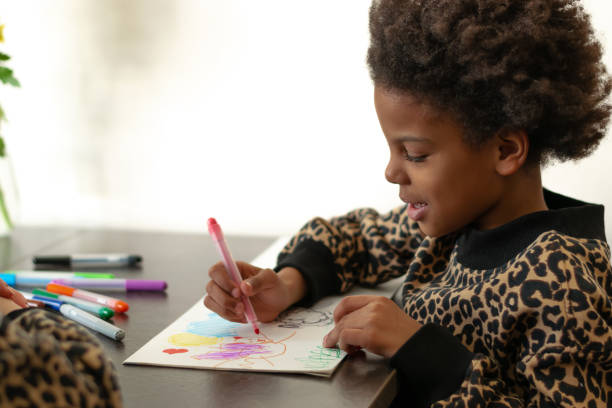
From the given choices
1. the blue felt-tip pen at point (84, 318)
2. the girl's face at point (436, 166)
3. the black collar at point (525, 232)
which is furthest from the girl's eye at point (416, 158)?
the blue felt-tip pen at point (84, 318)

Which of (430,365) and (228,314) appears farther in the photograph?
(228,314)

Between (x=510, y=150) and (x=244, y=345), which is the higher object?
(x=510, y=150)

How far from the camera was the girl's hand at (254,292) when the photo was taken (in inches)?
31.3

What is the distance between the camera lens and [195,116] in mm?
1283

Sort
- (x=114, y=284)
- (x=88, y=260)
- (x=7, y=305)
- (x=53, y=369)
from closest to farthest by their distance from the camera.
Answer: (x=53, y=369) → (x=7, y=305) → (x=114, y=284) → (x=88, y=260)

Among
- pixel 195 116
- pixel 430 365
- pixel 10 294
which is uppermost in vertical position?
pixel 195 116

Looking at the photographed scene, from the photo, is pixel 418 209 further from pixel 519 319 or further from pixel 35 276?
pixel 35 276

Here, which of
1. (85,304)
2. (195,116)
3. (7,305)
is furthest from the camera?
(195,116)

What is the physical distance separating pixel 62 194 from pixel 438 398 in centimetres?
95

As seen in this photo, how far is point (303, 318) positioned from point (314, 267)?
0.10 meters

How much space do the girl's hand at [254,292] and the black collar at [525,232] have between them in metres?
0.21

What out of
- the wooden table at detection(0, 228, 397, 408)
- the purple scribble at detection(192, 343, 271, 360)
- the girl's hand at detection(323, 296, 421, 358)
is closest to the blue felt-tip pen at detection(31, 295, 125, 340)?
the wooden table at detection(0, 228, 397, 408)

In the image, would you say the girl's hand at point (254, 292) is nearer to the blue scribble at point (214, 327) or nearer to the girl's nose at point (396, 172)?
the blue scribble at point (214, 327)

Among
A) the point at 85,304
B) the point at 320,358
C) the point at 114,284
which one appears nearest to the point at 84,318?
the point at 85,304
